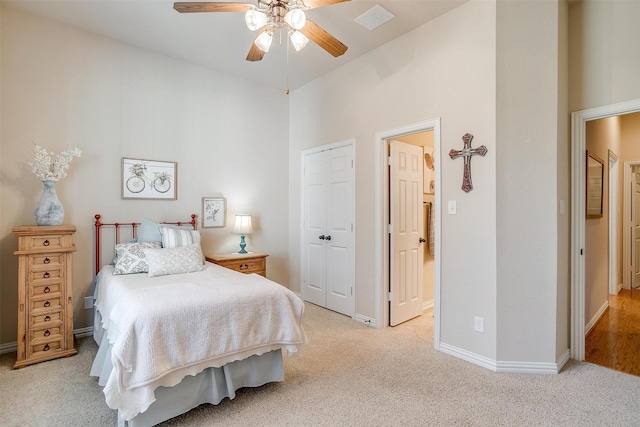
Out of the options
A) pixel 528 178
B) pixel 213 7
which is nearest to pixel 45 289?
pixel 213 7

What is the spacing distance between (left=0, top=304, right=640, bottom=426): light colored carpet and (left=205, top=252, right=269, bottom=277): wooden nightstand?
1.39 meters

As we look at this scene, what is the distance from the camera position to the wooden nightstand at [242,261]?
3744 mm

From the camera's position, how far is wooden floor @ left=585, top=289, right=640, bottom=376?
8.77 ft

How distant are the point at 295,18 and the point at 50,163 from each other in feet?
8.41

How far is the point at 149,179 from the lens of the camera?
3605 mm

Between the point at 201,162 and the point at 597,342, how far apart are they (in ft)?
15.1

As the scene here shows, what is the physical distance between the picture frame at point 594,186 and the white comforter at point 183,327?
10.1 feet

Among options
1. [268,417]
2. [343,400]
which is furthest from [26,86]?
[343,400]

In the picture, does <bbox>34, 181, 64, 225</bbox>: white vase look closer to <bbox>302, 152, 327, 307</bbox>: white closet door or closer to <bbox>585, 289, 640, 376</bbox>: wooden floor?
<bbox>302, 152, 327, 307</bbox>: white closet door

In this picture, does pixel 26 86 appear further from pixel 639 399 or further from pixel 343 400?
pixel 639 399

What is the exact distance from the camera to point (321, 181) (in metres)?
4.30

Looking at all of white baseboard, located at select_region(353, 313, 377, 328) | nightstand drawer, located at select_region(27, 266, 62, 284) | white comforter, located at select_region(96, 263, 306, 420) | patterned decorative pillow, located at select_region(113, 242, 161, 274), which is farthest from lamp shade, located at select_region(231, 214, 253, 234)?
nightstand drawer, located at select_region(27, 266, 62, 284)

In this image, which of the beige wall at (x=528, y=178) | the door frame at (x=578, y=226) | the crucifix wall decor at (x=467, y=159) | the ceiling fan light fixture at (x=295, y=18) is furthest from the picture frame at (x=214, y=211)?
the door frame at (x=578, y=226)

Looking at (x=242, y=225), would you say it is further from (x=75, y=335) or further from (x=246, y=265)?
(x=75, y=335)
